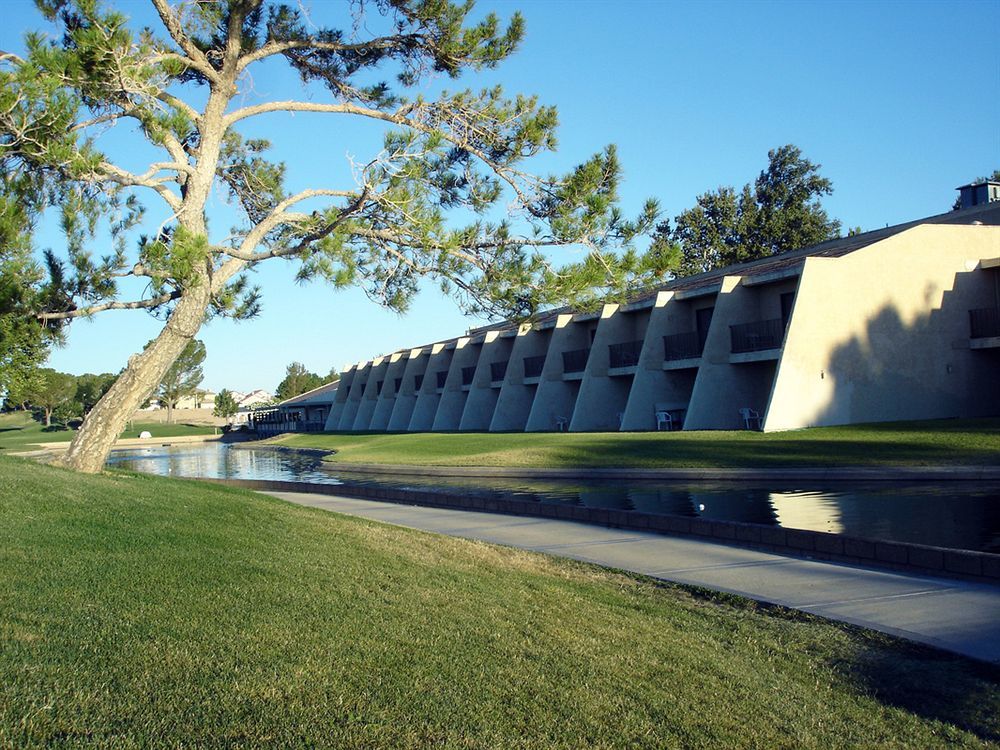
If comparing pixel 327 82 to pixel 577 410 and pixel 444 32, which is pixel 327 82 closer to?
pixel 444 32

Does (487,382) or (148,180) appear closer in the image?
(148,180)

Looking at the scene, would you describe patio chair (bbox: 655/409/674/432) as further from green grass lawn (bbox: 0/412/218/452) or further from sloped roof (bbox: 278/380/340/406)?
green grass lawn (bbox: 0/412/218/452)

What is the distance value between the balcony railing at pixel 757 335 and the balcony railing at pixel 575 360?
10.7m

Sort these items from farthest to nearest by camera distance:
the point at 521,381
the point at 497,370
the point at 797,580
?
the point at 497,370 < the point at 521,381 < the point at 797,580

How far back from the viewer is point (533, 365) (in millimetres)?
46969

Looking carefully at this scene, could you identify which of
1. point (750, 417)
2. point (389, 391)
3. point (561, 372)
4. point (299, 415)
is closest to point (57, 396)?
point (299, 415)

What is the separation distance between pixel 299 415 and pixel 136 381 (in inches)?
3003

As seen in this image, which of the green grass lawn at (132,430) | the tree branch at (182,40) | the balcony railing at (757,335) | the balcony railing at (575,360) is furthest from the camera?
the green grass lawn at (132,430)

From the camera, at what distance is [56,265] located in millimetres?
13133

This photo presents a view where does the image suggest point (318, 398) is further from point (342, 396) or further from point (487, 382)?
point (487, 382)

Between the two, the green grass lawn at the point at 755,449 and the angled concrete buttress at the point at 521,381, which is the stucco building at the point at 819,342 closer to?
the green grass lawn at the point at 755,449

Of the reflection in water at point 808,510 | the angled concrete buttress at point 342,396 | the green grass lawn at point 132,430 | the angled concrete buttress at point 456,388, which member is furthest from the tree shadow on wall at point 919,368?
the green grass lawn at point 132,430

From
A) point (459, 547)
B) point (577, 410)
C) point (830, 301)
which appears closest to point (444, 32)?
point (459, 547)

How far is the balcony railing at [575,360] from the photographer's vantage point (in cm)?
4278
